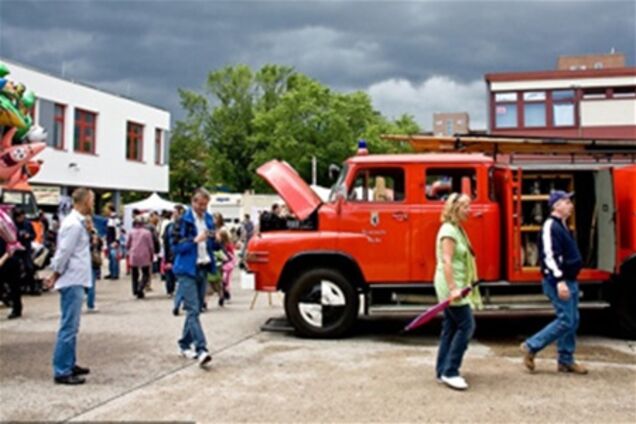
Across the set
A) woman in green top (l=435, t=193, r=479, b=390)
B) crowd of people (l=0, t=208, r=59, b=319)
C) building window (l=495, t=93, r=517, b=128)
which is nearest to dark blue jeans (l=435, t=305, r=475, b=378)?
woman in green top (l=435, t=193, r=479, b=390)

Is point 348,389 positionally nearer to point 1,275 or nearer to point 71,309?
point 71,309

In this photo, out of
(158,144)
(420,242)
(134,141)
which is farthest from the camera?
(158,144)

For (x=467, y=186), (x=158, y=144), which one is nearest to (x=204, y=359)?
(x=467, y=186)

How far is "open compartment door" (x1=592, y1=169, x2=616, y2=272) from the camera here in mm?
8453

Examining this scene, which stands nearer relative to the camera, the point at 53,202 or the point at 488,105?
the point at 53,202

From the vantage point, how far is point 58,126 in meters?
32.6

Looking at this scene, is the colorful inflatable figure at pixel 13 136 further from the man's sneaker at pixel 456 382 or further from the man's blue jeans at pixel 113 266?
the man's sneaker at pixel 456 382

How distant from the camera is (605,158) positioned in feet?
32.7

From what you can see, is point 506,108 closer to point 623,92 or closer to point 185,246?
point 623,92

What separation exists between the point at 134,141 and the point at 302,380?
34484mm

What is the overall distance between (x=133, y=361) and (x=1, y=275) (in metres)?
4.52

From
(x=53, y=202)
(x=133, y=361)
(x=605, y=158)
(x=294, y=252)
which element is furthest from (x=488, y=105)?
(x=133, y=361)

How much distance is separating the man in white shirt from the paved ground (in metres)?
0.21

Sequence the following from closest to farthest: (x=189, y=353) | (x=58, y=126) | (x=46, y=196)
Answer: (x=189, y=353), (x=46, y=196), (x=58, y=126)
